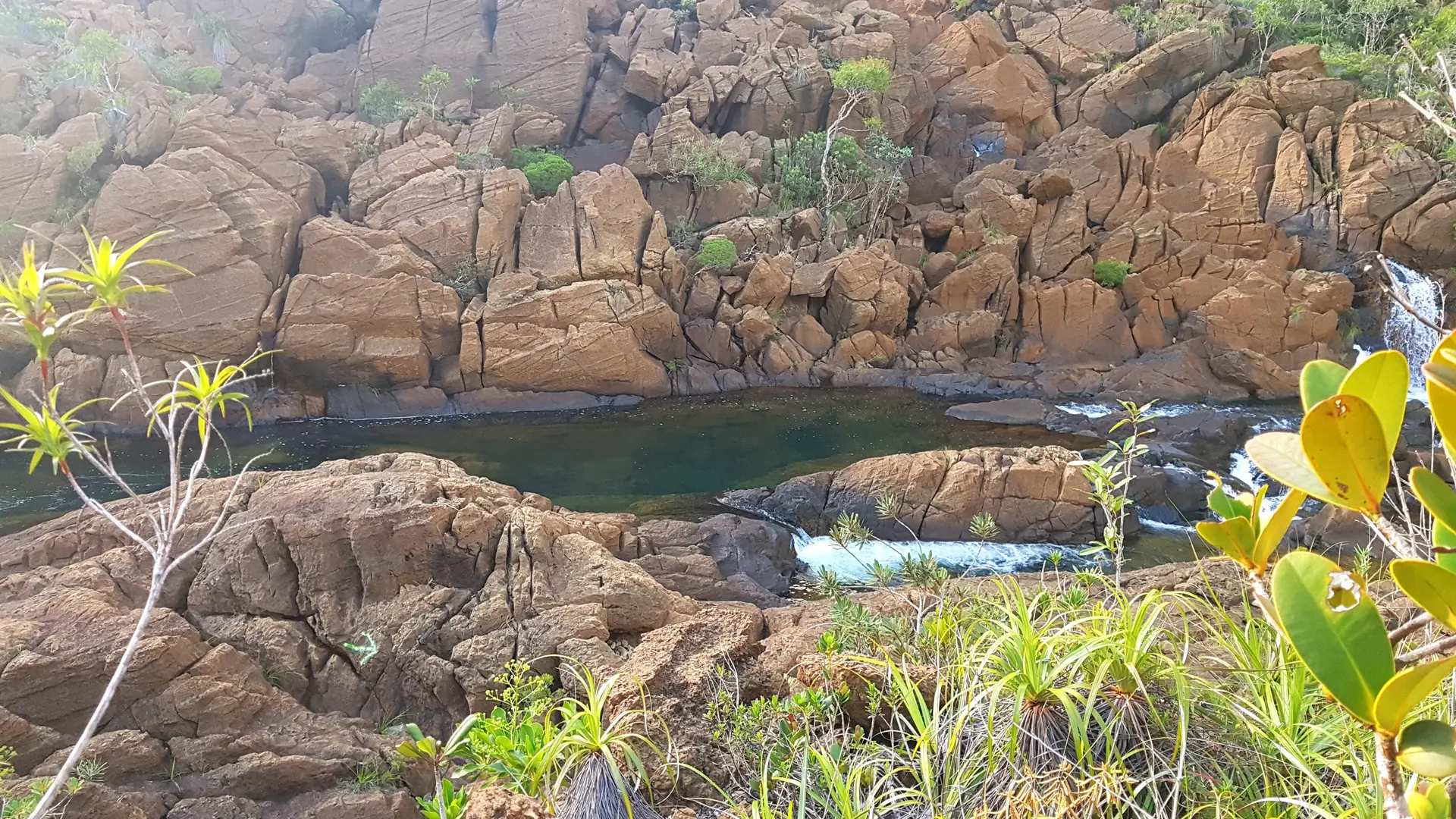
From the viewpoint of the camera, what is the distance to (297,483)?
7121 mm

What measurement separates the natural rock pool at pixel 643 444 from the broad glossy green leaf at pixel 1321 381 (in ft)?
38.0

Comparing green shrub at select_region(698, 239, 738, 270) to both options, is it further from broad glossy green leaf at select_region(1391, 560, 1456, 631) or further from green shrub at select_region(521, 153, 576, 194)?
broad glossy green leaf at select_region(1391, 560, 1456, 631)

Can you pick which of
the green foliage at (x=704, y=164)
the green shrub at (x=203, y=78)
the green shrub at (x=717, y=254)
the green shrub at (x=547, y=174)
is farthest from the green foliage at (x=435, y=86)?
the green shrub at (x=717, y=254)

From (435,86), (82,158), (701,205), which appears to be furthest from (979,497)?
(435,86)

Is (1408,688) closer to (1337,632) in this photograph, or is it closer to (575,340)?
(1337,632)

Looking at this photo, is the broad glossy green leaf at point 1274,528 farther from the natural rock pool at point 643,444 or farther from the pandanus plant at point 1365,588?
the natural rock pool at point 643,444

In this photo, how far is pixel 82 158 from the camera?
59.6 feet

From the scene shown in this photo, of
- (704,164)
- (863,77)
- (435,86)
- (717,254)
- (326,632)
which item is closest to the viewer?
(326,632)

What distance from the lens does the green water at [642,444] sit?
554 inches

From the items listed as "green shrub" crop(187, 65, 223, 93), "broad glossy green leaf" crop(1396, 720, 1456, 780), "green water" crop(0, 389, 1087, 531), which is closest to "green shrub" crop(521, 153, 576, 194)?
"green water" crop(0, 389, 1087, 531)

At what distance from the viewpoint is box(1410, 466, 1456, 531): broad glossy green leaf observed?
112 cm

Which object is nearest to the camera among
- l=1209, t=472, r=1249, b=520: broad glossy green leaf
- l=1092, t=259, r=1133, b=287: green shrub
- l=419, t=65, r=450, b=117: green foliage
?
l=1209, t=472, r=1249, b=520: broad glossy green leaf

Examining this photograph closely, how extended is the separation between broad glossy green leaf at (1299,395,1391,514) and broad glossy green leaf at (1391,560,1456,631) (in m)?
0.11

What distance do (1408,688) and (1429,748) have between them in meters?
0.13
